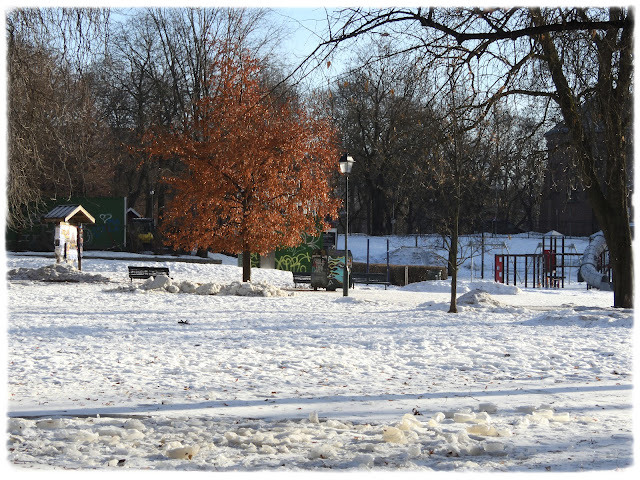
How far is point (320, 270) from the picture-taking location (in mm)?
25797

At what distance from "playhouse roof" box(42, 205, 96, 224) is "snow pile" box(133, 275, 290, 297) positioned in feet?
21.1

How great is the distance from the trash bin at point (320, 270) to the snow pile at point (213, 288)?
299 cm

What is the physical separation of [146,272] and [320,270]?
5743mm

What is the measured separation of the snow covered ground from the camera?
222 inches

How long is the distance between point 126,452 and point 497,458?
271cm

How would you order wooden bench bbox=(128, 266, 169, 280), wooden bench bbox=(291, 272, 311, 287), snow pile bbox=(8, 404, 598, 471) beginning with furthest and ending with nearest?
wooden bench bbox=(291, 272, 311, 287), wooden bench bbox=(128, 266, 169, 280), snow pile bbox=(8, 404, 598, 471)

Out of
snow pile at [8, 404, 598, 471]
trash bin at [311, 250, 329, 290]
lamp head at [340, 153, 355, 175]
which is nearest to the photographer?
snow pile at [8, 404, 598, 471]

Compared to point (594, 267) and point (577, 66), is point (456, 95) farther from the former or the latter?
point (594, 267)

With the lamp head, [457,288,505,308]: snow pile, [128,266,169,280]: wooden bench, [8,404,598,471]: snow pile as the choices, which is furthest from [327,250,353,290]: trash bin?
[8,404,598,471]: snow pile

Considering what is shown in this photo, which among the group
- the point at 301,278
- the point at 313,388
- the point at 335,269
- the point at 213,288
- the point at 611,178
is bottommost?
the point at 313,388

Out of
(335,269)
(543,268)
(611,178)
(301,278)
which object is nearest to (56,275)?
→ (301,278)

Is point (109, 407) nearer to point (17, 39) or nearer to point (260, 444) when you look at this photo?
point (260, 444)

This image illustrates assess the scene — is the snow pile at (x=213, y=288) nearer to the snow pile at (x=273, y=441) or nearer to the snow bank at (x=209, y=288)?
the snow bank at (x=209, y=288)

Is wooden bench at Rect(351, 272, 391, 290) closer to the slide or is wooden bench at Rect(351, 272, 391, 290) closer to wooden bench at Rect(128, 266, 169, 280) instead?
wooden bench at Rect(128, 266, 169, 280)
